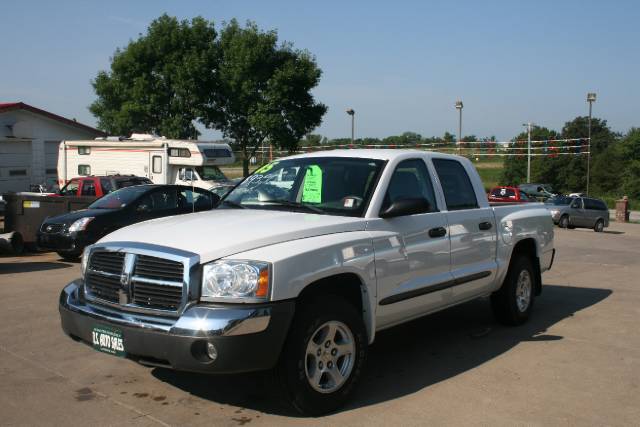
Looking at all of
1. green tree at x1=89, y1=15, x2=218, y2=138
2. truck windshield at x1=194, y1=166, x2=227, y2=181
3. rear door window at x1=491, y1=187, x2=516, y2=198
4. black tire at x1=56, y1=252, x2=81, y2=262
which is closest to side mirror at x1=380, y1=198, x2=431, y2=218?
black tire at x1=56, y1=252, x2=81, y2=262

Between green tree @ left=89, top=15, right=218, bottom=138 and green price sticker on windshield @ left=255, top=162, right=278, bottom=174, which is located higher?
green tree @ left=89, top=15, right=218, bottom=138

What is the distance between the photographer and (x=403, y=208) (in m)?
4.94

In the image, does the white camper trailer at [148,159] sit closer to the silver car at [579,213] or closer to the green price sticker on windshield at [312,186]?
the silver car at [579,213]

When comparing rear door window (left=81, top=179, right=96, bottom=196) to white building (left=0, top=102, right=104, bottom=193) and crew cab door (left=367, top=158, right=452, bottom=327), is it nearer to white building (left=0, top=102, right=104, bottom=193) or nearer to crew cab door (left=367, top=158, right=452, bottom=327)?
white building (left=0, top=102, right=104, bottom=193)

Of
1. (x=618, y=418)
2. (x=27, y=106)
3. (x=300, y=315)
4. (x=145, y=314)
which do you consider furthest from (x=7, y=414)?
(x=27, y=106)

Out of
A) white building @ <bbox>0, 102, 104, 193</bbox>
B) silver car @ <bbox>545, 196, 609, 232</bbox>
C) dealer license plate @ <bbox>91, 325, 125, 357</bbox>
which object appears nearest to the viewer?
dealer license plate @ <bbox>91, 325, 125, 357</bbox>

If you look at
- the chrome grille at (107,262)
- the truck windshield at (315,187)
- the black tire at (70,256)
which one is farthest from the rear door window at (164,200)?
the chrome grille at (107,262)

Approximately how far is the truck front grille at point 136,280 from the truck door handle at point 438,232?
2.28 meters

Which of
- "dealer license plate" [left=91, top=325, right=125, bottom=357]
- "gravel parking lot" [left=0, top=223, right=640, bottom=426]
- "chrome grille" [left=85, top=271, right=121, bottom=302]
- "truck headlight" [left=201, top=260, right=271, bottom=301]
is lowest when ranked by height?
"gravel parking lot" [left=0, top=223, right=640, bottom=426]

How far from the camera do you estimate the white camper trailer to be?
24203mm

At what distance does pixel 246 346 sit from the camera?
3932 millimetres

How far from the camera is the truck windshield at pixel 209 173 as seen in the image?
24.7 meters

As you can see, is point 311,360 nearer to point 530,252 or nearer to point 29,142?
point 530,252

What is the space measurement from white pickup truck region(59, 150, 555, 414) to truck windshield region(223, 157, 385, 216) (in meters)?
0.01
